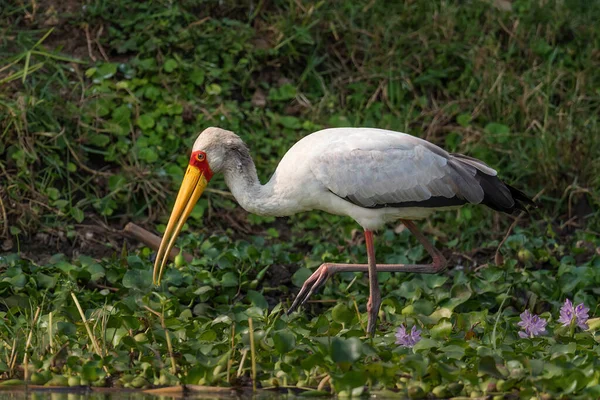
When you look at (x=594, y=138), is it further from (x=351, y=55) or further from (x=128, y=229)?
(x=128, y=229)

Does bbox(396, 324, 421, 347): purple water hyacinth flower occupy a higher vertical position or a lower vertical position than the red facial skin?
lower

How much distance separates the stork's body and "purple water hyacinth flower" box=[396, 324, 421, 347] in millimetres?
880

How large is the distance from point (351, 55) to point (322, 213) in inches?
63.4

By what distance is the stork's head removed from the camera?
6.30m

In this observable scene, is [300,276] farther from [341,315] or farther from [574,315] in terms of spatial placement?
[574,315]

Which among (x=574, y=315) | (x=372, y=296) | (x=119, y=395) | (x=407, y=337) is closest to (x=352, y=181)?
(x=372, y=296)

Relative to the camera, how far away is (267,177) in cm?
850

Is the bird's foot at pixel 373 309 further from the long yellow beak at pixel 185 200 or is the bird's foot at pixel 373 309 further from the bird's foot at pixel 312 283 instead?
the long yellow beak at pixel 185 200

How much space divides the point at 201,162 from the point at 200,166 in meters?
0.03

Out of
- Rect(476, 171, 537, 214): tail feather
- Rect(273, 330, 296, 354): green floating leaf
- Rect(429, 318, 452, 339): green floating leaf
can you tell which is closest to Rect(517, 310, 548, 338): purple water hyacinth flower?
Rect(429, 318, 452, 339): green floating leaf

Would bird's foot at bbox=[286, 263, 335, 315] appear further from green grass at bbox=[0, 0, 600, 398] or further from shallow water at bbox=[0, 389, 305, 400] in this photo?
shallow water at bbox=[0, 389, 305, 400]

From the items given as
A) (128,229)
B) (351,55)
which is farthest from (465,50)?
(128,229)

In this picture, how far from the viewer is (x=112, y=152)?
809cm

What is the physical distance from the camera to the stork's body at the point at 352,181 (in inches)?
242
